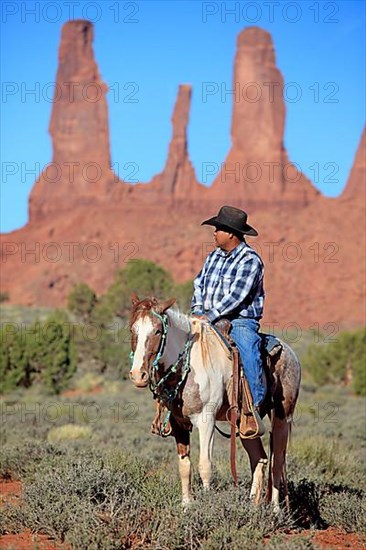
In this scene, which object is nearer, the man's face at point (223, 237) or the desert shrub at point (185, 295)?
the man's face at point (223, 237)

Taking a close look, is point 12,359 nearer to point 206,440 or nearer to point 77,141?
point 206,440

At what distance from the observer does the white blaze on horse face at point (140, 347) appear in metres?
6.20

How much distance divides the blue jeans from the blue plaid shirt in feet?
0.52

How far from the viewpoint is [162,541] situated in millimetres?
6105

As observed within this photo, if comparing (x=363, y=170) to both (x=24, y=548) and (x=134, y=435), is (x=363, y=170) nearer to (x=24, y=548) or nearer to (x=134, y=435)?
(x=134, y=435)

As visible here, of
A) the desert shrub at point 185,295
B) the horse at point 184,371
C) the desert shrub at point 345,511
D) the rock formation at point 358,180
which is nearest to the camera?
the horse at point 184,371

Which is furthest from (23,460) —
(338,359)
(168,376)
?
(338,359)

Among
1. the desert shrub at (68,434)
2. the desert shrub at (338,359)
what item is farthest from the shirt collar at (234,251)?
the desert shrub at (338,359)

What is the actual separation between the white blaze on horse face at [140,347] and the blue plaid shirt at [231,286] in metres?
1.01

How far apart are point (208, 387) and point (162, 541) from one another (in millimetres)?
1387

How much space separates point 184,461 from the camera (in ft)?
23.3

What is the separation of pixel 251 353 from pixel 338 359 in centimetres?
2910

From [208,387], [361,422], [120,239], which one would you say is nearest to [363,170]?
[120,239]

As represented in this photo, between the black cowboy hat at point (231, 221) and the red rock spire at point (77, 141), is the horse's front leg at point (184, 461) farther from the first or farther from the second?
the red rock spire at point (77, 141)
